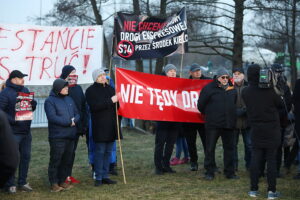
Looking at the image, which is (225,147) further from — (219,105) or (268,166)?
(268,166)

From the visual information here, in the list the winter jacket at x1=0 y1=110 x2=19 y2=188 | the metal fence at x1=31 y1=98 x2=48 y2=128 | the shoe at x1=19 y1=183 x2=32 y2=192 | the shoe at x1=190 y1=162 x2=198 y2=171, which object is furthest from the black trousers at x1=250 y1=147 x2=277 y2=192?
the metal fence at x1=31 y1=98 x2=48 y2=128

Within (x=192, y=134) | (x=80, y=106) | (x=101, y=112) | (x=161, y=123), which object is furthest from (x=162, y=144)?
(x=80, y=106)

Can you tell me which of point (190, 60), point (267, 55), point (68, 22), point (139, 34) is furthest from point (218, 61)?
point (139, 34)

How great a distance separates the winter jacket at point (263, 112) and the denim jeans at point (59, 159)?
9.50ft

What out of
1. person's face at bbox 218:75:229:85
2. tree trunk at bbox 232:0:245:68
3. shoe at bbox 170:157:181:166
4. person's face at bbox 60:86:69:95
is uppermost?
tree trunk at bbox 232:0:245:68

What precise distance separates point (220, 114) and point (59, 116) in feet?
8.97

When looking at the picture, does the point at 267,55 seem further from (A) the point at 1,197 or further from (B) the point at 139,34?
(A) the point at 1,197

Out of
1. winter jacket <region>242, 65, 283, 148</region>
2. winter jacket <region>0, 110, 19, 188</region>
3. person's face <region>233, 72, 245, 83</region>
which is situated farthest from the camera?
person's face <region>233, 72, 245, 83</region>

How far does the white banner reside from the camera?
8312 mm

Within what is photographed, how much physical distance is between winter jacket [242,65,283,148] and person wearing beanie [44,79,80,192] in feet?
9.10

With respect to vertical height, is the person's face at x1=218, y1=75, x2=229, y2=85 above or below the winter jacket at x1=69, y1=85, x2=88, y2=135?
above

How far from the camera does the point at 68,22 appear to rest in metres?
19.9

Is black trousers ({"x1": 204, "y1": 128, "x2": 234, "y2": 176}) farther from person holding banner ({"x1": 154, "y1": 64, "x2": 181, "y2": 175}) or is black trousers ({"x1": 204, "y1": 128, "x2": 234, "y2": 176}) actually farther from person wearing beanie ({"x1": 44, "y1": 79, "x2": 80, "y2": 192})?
person wearing beanie ({"x1": 44, "y1": 79, "x2": 80, "y2": 192})

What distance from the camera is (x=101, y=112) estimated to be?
7594mm
